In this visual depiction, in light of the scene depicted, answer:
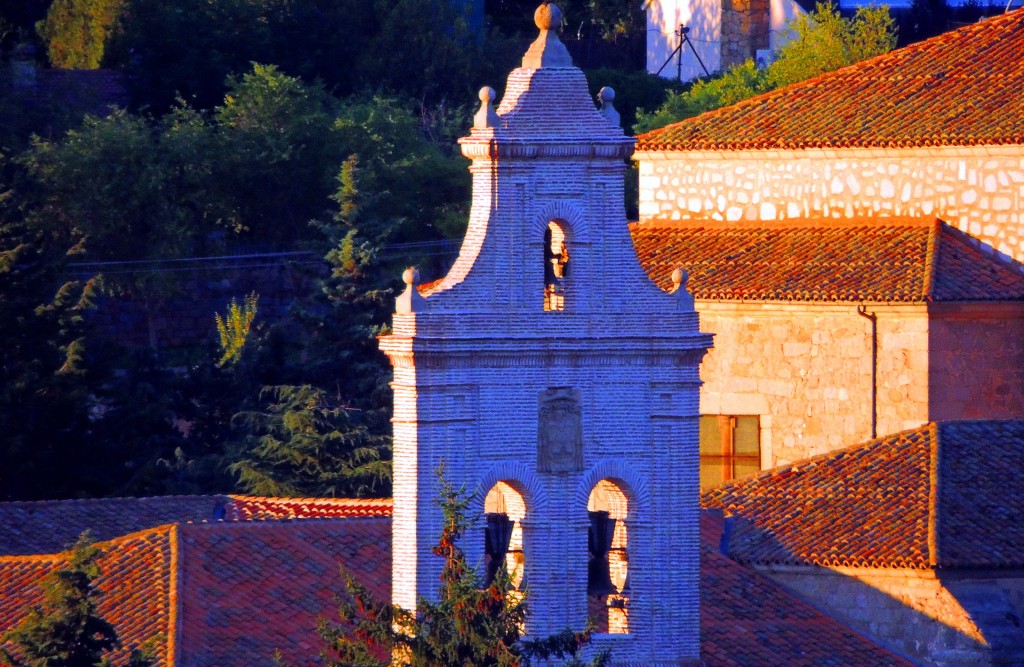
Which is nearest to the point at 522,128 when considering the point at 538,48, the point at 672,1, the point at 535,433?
the point at 538,48

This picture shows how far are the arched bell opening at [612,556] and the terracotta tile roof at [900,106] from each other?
28.9 ft

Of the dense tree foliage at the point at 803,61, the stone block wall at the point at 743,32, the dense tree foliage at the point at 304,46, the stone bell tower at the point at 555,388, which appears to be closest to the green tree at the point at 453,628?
the stone bell tower at the point at 555,388

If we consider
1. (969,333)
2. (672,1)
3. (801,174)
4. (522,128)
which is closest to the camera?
(522,128)

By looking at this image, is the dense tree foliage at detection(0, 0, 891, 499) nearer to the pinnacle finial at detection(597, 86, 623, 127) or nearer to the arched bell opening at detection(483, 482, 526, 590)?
the arched bell opening at detection(483, 482, 526, 590)

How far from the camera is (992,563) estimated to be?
2181 centimetres

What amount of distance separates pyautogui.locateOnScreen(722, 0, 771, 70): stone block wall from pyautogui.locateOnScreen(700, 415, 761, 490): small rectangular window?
2528 cm

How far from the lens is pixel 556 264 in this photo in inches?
705

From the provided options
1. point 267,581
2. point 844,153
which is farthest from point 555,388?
point 844,153

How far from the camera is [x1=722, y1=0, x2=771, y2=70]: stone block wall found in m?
50.6

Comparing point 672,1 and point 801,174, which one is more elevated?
point 672,1

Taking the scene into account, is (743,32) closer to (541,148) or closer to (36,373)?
(36,373)

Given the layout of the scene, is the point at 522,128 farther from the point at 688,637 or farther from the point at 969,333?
the point at 969,333

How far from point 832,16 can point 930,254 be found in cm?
2014

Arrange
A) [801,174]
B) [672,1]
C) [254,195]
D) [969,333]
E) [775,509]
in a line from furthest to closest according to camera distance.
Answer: [672,1] → [254,195] → [801,174] → [969,333] → [775,509]
